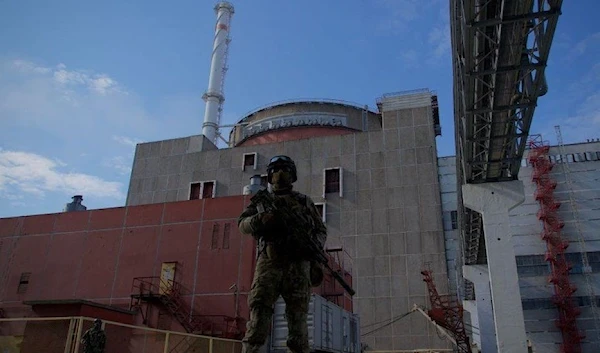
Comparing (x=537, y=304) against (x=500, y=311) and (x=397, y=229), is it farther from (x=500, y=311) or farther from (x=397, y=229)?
(x=500, y=311)

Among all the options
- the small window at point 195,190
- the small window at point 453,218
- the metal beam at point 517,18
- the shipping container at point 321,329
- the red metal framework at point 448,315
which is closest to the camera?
the metal beam at point 517,18

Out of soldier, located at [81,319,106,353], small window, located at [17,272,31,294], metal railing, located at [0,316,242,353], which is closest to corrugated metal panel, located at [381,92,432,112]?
small window, located at [17,272,31,294]

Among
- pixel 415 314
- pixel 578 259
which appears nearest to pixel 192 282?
pixel 415 314

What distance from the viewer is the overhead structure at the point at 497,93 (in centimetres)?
1302

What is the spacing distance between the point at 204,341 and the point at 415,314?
22.2 m

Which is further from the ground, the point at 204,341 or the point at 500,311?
the point at 500,311

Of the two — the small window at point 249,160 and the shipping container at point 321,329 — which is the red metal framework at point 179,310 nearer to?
the shipping container at point 321,329

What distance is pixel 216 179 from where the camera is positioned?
146ft

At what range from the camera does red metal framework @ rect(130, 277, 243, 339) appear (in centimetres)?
2347

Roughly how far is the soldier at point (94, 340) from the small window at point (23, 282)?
22.2 meters

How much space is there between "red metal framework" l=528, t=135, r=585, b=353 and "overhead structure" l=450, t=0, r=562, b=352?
20.6 m

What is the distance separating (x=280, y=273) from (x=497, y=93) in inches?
469

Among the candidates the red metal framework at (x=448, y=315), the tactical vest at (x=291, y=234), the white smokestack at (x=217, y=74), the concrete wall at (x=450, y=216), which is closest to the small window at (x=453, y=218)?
the concrete wall at (x=450, y=216)

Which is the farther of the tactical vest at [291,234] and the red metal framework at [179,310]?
the red metal framework at [179,310]
